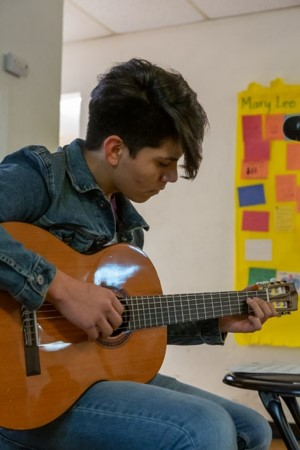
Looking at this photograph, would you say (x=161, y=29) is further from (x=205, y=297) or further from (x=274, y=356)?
(x=205, y=297)

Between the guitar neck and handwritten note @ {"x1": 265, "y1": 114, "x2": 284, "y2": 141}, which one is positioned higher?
handwritten note @ {"x1": 265, "y1": 114, "x2": 284, "y2": 141}

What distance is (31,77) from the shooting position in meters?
2.30

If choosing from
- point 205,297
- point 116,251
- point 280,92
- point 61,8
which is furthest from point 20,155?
point 280,92

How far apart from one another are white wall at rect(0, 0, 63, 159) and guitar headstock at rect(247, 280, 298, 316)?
1.13m

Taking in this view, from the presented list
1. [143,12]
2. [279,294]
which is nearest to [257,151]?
[143,12]

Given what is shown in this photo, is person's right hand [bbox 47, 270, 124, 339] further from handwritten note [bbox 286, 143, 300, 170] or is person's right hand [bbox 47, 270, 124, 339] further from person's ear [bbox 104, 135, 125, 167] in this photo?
handwritten note [bbox 286, 143, 300, 170]

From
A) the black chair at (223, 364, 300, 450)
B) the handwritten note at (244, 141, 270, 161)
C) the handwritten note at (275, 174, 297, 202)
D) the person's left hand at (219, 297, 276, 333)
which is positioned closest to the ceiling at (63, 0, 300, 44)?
the handwritten note at (244, 141, 270, 161)

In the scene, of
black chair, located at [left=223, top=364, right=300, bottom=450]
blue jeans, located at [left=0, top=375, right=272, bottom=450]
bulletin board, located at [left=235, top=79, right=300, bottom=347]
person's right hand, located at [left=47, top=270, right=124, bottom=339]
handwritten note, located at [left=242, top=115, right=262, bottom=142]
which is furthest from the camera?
handwritten note, located at [left=242, top=115, right=262, bottom=142]

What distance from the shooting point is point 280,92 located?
9.38 feet

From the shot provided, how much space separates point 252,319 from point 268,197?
152cm

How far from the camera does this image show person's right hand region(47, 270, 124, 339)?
1.09m

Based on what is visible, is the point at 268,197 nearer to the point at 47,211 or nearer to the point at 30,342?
the point at 47,211

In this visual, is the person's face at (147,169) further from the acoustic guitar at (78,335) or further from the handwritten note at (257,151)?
the handwritten note at (257,151)

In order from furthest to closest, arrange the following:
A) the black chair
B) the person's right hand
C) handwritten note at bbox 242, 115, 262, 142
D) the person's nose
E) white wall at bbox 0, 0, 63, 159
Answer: handwritten note at bbox 242, 115, 262, 142
white wall at bbox 0, 0, 63, 159
the person's nose
the black chair
the person's right hand
